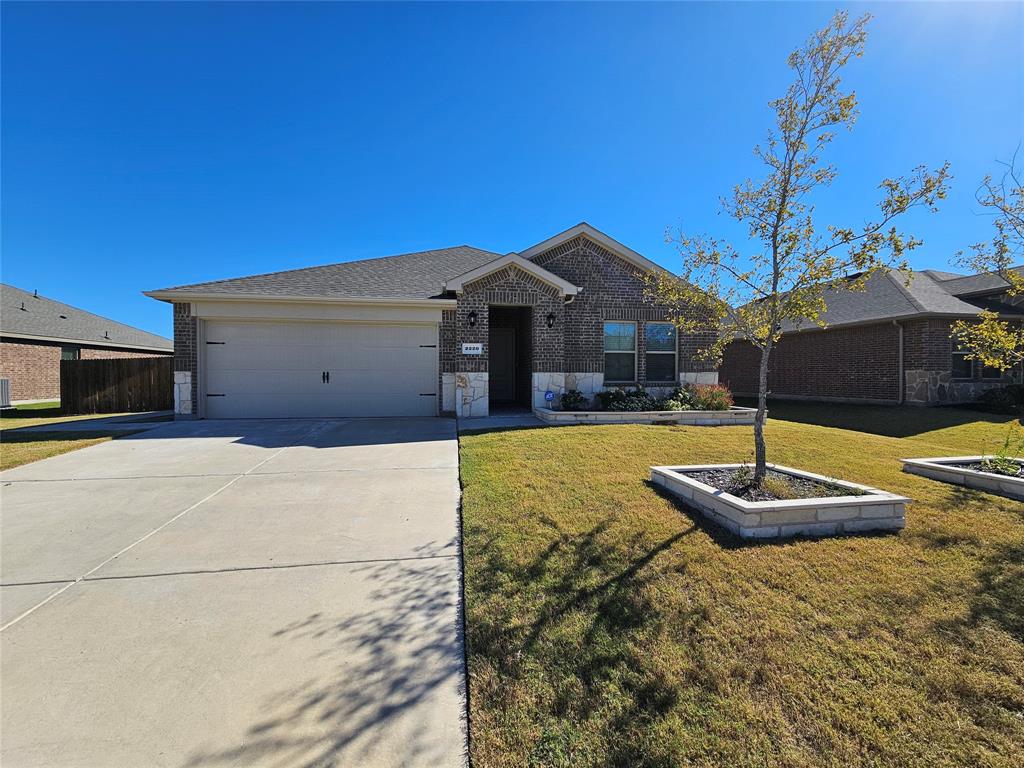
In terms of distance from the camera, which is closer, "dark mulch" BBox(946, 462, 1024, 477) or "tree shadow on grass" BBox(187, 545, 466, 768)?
"tree shadow on grass" BBox(187, 545, 466, 768)

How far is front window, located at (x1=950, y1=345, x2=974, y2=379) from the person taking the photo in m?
13.3

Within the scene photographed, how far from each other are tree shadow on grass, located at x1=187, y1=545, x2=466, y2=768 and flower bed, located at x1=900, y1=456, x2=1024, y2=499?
253 inches

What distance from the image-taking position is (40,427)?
10039mm

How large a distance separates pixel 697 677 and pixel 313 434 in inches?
329

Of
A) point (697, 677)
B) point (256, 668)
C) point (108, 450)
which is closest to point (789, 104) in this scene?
point (697, 677)

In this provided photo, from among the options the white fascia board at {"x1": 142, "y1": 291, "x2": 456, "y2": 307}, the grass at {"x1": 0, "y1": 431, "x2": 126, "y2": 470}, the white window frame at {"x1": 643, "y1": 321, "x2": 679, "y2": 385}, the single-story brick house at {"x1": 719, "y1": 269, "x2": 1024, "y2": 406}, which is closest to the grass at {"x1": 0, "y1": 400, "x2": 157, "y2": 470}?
the grass at {"x1": 0, "y1": 431, "x2": 126, "y2": 470}

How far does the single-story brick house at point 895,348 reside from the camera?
13.1 metres

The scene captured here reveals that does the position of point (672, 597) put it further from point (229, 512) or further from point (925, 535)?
point (229, 512)

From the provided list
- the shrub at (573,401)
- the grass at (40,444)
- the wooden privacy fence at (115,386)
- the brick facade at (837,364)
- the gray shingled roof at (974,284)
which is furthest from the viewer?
the gray shingled roof at (974,284)

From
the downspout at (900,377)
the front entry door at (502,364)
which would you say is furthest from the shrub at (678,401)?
the downspout at (900,377)

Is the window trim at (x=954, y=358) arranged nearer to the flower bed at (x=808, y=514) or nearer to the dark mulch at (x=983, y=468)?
the dark mulch at (x=983, y=468)

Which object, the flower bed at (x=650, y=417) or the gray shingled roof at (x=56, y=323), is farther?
the gray shingled roof at (x=56, y=323)

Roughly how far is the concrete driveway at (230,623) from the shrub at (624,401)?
6.28 metres

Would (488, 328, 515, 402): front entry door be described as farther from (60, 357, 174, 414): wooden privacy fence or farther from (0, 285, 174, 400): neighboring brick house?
(0, 285, 174, 400): neighboring brick house
